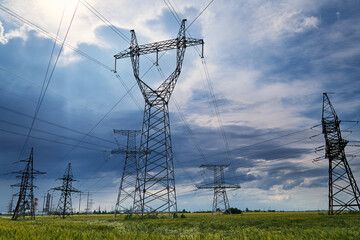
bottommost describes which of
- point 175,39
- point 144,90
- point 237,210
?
point 237,210

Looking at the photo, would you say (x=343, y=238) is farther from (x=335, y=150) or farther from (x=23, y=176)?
(x=23, y=176)

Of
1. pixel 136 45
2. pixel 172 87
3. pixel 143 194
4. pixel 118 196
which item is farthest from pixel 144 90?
pixel 118 196

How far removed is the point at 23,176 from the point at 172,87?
42.8 meters

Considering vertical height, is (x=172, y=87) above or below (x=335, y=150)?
above

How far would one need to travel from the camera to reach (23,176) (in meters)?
51.7

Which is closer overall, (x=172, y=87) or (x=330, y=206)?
(x=172, y=87)

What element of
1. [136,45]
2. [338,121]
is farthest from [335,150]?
[136,45]

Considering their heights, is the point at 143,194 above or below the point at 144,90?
below

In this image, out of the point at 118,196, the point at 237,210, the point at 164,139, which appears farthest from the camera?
the point at 237,210

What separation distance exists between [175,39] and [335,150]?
33.0 m

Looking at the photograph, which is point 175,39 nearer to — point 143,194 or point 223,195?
point 143,194

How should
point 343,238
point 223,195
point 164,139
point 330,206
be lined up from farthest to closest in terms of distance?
point 223,195, point 330,206, point 164,139, point 343,238

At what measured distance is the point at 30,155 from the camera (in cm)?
5294

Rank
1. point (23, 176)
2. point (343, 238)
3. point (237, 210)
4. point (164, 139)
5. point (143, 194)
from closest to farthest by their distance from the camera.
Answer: point (343, 238) → point (143, 194) → point (164, 139) → point (23, 176) → point (237, 210)
